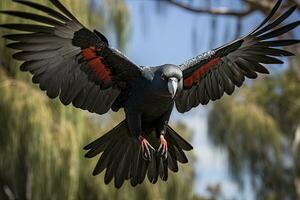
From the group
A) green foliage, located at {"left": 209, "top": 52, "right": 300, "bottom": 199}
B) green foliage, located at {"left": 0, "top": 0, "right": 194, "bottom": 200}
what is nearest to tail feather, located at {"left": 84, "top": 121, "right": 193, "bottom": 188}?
green foliage, located at {"left": 0, "top": 0, "right": 194, "bottom": 200}

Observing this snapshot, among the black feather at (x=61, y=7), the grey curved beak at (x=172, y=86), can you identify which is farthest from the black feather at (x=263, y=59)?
the black feather at (x=61, y=7)

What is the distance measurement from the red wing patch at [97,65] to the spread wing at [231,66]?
259 mm

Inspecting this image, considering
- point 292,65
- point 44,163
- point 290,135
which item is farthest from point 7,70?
point 290,135

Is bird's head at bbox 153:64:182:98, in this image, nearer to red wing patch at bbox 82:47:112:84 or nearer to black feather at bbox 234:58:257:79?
red wing patch at bbox 82:47:112:84

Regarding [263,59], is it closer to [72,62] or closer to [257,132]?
[72,62]

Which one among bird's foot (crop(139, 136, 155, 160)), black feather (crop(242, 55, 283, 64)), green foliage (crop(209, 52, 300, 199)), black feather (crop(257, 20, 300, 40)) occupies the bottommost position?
green foliage (crop(209, 52, 300, 199))

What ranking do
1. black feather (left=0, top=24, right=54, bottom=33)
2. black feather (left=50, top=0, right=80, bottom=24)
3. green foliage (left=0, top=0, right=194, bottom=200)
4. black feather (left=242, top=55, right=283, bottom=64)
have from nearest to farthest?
black feather (left=50, top=0, right=80, bottom=24), black feather (left=0, top=24, right=54, bottom=33), black feather (left=242, top=55, right=283, bottom=64), green foliage (left=0, top=0, right=194, bottom=200)

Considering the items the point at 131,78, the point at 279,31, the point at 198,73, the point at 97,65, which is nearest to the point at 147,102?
the point at 131,78

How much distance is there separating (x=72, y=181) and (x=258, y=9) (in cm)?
195

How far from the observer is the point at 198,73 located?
223cm

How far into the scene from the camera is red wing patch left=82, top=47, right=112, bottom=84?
6.69ft

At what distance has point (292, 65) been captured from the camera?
6039 mm

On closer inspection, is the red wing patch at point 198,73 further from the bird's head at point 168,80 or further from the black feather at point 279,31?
the bird's head at point 168,80

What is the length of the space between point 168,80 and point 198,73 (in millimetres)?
486
